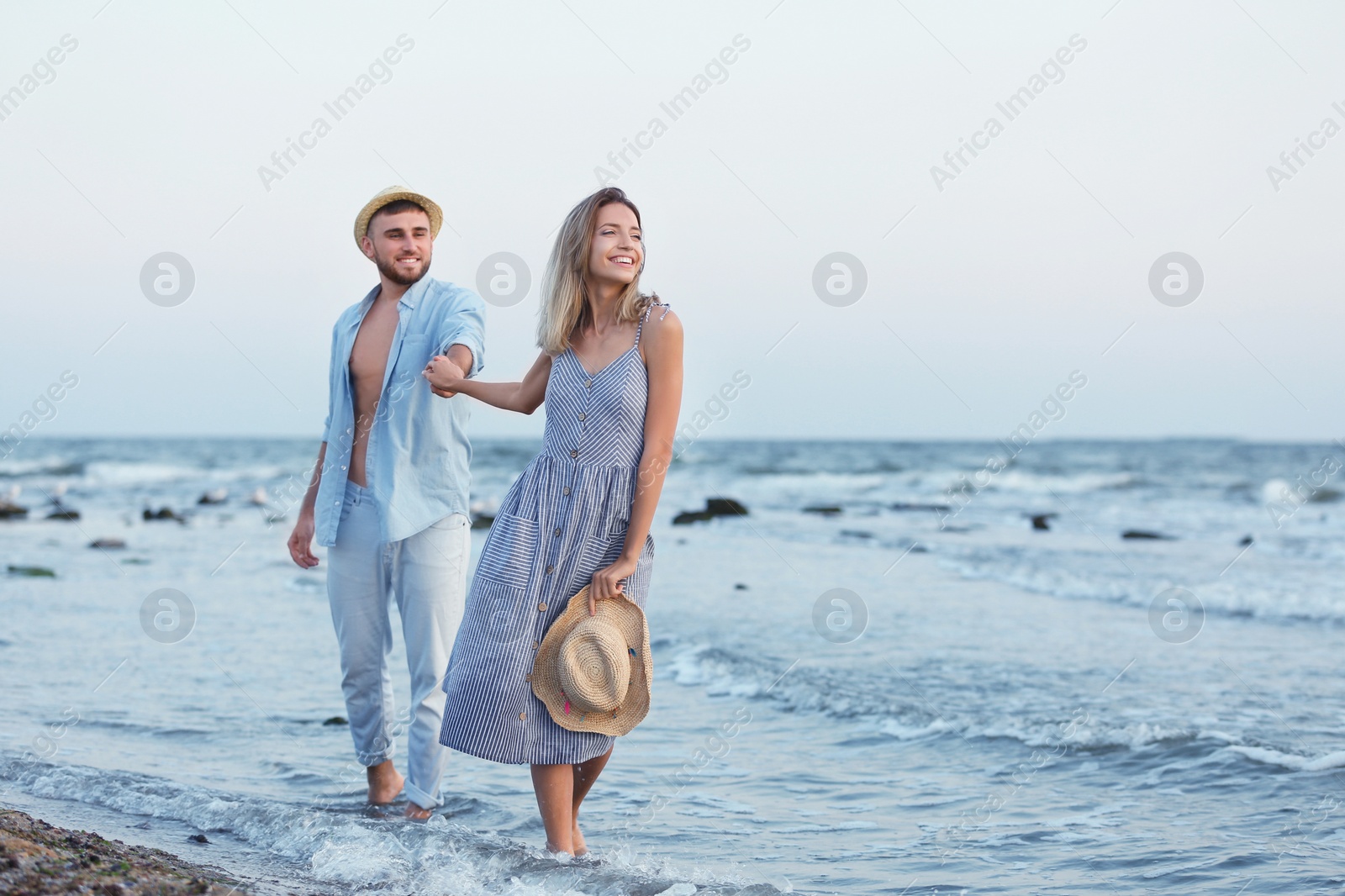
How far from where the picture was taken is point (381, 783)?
411 centimetres

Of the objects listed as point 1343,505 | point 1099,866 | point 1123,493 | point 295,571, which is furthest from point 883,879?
point 1123,493

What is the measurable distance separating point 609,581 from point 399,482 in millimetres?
1048

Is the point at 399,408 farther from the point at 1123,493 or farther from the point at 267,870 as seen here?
the point at 1123,493

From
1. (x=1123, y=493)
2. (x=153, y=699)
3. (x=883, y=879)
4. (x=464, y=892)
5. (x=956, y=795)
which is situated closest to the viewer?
(x=464, y=892)

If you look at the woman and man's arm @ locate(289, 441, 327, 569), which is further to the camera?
man's arm @ locate(289, 441, 327, 569)

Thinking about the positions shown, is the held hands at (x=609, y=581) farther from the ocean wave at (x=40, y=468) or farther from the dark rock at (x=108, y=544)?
the ocean wave at (x=40, y=468)

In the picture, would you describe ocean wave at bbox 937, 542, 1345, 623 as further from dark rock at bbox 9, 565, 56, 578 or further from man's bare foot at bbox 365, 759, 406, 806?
dark rock at bbox 9, 565, 56, 578

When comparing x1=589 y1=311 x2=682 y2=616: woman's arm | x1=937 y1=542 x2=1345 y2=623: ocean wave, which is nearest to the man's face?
x1=589 y1=311 x2=682 y2=616: woman's arm

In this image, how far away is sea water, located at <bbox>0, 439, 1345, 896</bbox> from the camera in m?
3.56

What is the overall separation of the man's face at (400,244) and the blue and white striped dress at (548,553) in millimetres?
1096

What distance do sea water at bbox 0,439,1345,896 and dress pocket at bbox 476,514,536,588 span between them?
902 millimetres

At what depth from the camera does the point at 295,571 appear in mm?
11773

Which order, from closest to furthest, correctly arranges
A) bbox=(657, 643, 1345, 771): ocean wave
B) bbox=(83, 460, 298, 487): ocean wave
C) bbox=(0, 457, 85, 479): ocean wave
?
1. bbox=(657, 643, 1345, 771): ocean wave
2. bbox=(83, 460, 298, 487): ocean wave
3. bbox=(0, 457, 85, 479): ocean wave

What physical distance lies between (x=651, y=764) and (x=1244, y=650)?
15.6 feet
